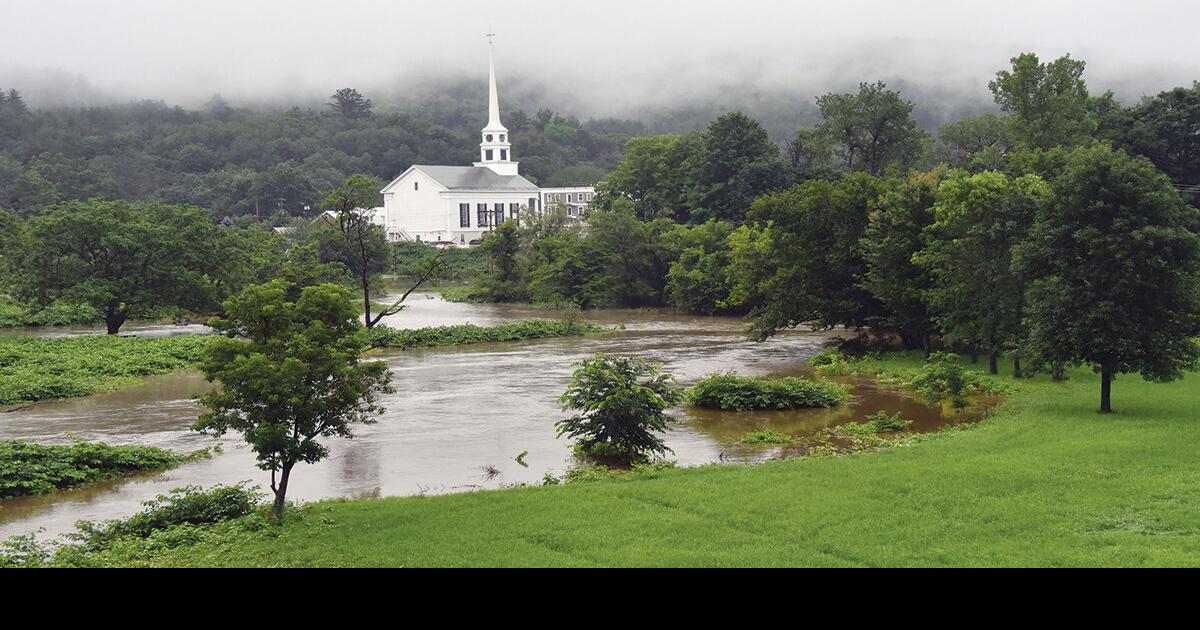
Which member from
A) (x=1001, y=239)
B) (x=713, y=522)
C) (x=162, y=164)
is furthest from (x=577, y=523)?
(x=162, y=164)

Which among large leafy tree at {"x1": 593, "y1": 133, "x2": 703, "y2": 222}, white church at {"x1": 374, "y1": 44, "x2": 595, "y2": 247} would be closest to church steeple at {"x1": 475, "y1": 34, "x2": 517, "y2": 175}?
white church at {"x1": 374, "y1": 44, "x2": 595, "y2": 247}

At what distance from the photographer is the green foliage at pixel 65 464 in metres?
18.5

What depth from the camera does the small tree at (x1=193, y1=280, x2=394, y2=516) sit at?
15.0 meters

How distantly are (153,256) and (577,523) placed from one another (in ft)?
115

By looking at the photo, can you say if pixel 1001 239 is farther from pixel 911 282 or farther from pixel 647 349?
pixel 647 349

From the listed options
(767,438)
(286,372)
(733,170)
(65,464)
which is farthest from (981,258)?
(733,170)

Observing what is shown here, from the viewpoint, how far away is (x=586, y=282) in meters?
62.0

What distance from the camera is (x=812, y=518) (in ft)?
47.3

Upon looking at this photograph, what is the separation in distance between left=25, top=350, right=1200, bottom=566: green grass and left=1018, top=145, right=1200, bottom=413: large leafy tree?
301cm

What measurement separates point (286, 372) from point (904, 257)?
81.1 feet

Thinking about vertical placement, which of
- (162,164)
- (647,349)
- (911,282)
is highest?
(162,164)

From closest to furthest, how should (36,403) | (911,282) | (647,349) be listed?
1. (36,403)
2. (911,282)
3. (647,349)

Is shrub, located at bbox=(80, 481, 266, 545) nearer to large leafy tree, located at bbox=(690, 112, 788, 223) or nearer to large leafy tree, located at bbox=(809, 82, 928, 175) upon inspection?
large leafy tree, located at bbox=(690, 112, 788, 223)

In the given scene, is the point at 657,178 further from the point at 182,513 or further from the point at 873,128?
the point at 182,513
